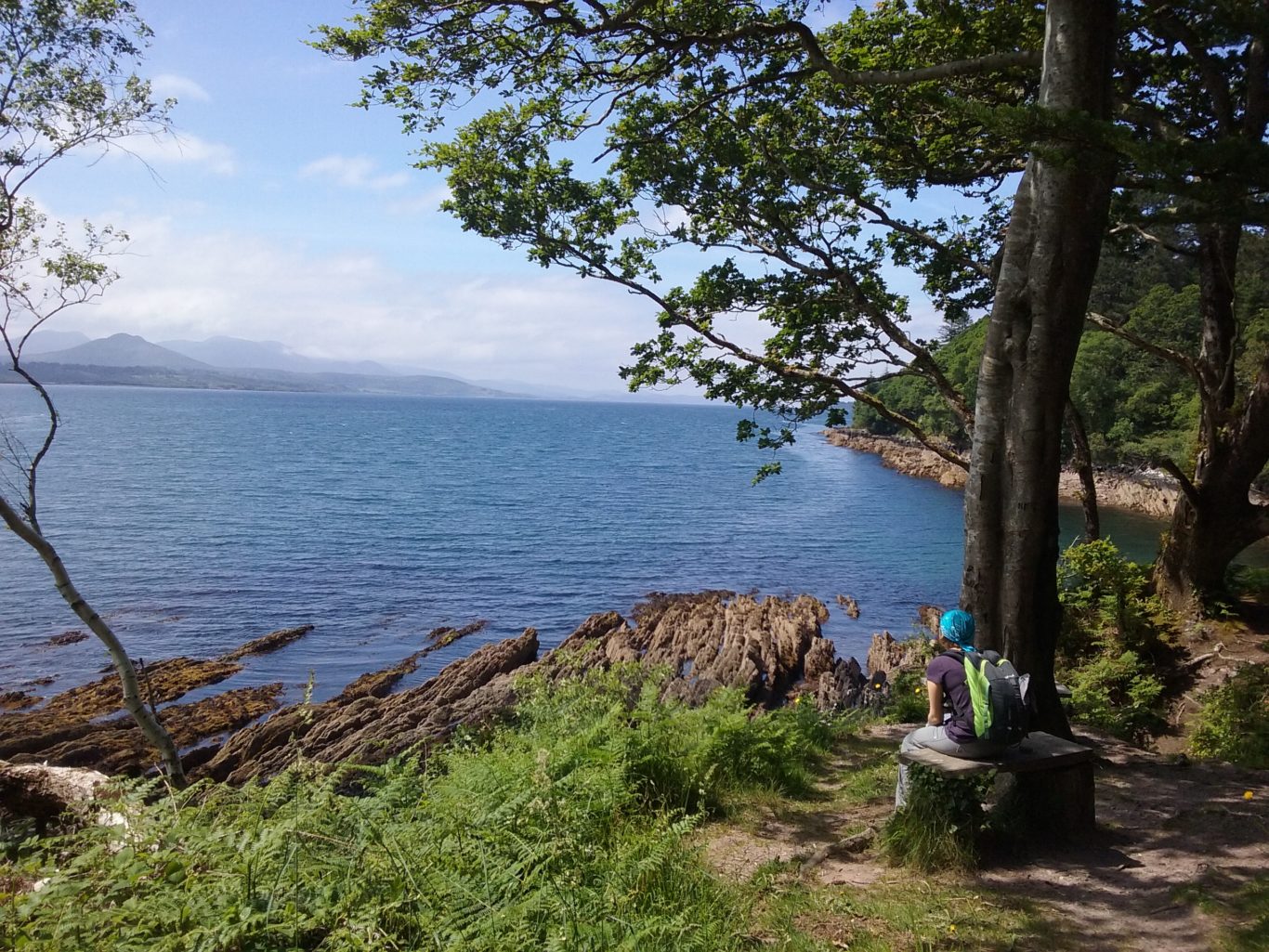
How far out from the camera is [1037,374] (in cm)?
610

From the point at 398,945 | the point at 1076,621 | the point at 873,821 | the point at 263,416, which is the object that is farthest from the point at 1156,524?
the point at 263,416

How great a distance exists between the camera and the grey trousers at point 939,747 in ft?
17.5

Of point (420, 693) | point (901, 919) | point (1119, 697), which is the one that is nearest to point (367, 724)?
point (420, 693)

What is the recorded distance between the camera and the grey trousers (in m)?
5.34

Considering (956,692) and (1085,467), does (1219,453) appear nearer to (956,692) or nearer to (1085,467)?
(1085,467)

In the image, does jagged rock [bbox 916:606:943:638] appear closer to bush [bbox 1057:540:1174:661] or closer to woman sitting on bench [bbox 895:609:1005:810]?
bush [bbox 1057:540:1174:661]

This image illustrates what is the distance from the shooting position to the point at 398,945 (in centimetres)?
336

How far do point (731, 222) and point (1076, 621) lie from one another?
27.0 ft

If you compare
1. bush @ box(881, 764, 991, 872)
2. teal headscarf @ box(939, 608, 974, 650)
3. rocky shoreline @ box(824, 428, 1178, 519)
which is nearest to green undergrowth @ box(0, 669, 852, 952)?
bush @ box(881, 764, 991, 872)

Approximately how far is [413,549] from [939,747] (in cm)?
3308

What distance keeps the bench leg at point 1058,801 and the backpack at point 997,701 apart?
86 cm

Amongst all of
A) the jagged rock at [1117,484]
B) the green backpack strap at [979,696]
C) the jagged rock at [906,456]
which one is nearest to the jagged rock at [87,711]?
the green backpack strap at [979,696]

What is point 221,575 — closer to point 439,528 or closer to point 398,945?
point 439,528

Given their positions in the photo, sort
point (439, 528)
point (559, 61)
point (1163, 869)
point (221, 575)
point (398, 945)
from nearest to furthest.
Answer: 1. point (398, 945)
2. point (1163, 869)
3. point (559, 61)
4. point (221, 575)
5. point (439, 528)
